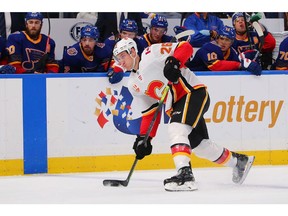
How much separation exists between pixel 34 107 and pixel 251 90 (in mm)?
1745

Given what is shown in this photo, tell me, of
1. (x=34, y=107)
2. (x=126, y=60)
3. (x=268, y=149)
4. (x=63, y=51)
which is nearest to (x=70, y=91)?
(x=34, y=107)

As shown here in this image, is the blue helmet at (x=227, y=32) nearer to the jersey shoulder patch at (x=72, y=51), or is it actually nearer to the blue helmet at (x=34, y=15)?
the jersey shoulder patch at (x=72, y=51)

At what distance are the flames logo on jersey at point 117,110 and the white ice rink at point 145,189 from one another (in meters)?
0.37

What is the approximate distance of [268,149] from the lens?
6883 millimetres

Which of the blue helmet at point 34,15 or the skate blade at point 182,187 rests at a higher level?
the blue helmet at point 34,15

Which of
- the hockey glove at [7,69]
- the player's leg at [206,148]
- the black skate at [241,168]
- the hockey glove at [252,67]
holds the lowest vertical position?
the black skate at [241,168]

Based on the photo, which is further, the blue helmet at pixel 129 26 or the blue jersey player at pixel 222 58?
the blue helmet at pixel 129 26

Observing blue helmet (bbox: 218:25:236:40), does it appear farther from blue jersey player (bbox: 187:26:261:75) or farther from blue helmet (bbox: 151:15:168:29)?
blue helmet (bbox: 151:15:168:29)

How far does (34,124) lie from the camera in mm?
6523

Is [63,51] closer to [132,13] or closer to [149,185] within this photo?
[132,13]

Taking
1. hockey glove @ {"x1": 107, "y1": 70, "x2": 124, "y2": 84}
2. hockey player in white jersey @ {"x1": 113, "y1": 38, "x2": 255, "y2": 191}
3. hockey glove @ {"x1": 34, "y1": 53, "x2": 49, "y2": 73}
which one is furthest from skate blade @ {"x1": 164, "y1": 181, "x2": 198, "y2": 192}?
hockey glove @ {"x1": 34, "y1": 53, "x2": 49, "y2": 73}

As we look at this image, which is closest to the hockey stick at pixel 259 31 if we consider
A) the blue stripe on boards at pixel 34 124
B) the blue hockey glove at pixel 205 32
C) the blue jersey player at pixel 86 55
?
the blue hockey glove at pixel 205 32

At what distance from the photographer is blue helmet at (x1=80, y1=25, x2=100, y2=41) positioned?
695cm

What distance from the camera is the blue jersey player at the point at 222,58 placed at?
6883mm
